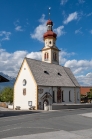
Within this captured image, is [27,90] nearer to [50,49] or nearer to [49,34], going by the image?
[50,49]

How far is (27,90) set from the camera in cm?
4403

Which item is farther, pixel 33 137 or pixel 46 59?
pixel 46 59

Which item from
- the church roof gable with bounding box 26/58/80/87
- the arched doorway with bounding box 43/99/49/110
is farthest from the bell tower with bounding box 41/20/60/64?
the arched doorway with bounding box 43/99/49/110

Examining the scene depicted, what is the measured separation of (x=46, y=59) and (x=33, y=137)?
4511 cm

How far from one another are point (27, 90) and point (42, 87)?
10.9 ft

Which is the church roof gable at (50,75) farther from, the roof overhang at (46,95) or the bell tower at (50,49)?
the bell tower at (50,49)

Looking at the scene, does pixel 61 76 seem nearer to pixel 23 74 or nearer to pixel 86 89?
pixel 23 74

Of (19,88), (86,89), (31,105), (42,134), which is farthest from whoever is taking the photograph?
(86,89)

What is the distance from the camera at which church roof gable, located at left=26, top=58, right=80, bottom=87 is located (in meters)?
44.4

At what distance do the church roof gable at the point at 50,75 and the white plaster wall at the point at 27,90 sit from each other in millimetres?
1216

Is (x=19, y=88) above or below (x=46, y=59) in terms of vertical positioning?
below

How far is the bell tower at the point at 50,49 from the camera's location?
57.3m

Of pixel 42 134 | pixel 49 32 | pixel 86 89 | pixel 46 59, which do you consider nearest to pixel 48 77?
pixel 46 59

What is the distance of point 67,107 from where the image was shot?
44.3 metres
